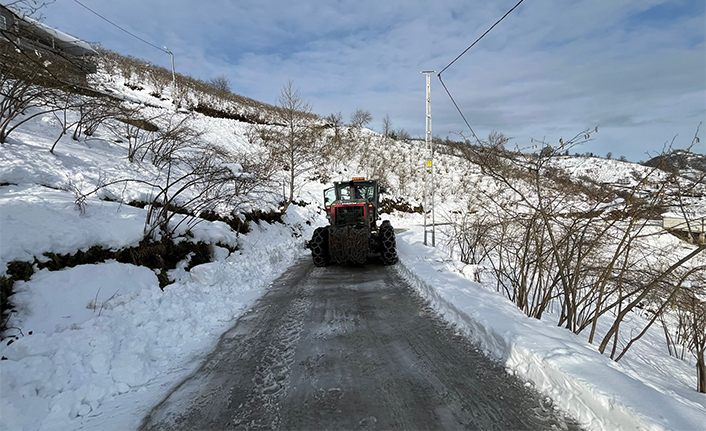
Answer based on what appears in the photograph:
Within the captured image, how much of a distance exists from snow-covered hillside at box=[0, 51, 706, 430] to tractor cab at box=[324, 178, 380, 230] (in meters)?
1.86

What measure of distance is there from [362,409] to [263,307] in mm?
3436

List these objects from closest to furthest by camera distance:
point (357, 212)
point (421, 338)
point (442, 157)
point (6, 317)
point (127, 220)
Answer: point (6, 317) < point (421, 338) < point (127, 220) < point (357, 212) < point (442, 157)

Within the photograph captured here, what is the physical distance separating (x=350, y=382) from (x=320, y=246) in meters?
6.09

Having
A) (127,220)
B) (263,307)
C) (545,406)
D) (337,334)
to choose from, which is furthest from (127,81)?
(545,406)

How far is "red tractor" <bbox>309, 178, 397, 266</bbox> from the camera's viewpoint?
8898 millimetres

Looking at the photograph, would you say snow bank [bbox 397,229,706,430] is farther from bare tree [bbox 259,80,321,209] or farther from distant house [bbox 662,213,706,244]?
bare tree [bbox 259,80,321,209]

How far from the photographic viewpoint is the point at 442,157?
4075cm

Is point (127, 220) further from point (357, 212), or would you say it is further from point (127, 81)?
point (127, 81)

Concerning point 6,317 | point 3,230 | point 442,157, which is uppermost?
point 442,157

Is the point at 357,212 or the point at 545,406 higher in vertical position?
the point at 357,212

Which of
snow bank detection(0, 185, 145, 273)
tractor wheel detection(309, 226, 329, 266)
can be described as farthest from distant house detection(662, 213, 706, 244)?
snow bank detection(0, 185, 145, 273)

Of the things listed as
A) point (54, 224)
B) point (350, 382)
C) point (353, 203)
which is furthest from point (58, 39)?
point (353, 203)

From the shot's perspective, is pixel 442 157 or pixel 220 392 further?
pixel 442 157

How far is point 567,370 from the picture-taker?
285 centimetres
